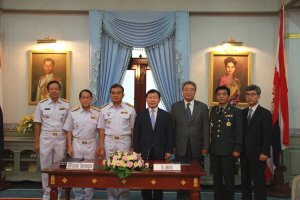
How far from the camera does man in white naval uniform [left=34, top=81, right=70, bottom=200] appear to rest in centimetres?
395

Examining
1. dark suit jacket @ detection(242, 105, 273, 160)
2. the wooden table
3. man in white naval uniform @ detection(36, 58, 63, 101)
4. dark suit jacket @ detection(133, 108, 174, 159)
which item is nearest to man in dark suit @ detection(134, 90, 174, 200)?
dark suit jacket @ detection(133, 108, 174, 159)

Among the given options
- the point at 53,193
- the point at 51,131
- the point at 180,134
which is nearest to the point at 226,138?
the point at 180,134

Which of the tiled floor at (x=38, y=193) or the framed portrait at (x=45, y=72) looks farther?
the framed portrait at (x=45, y=72)

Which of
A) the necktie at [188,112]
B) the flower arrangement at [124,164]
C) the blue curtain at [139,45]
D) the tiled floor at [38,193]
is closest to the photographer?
the flower arrangement at [124,164]

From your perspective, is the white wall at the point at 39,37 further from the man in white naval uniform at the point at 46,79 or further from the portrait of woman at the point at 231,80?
the portrait of woman at the point at 231,80

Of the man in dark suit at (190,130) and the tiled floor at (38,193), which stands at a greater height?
the man in dark suit at (190,130)

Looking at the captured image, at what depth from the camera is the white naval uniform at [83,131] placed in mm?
3832

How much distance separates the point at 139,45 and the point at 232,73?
167 centimetres

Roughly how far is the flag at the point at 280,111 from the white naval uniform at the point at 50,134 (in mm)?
3150

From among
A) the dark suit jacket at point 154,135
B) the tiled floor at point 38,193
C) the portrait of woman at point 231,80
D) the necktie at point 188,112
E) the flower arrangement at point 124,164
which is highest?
the portrait of woman at point 231,80

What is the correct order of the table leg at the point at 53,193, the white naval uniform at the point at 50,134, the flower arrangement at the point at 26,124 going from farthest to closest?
1. the flower arrangement at the point at 26,124
2. the white naval uniform at the point at 50,134
3. the table leg at the point at 53,193

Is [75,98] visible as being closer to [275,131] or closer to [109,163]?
[109,163]

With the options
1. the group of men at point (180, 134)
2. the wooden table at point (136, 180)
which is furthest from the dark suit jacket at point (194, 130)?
the wooden table at point (136, 180)

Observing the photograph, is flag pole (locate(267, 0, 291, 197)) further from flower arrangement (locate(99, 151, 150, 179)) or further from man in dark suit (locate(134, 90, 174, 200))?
flower arrangement (locate(99, 151, 150, 179))
